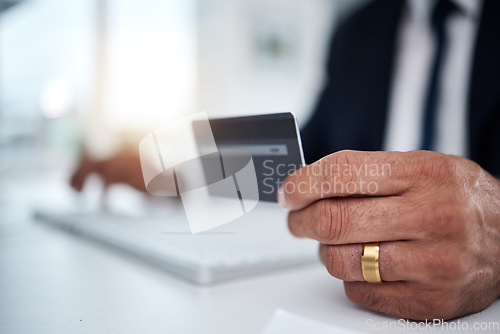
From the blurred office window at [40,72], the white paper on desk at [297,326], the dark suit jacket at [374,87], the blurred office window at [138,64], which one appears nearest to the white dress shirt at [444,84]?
the dark suit jacket at [374,87]

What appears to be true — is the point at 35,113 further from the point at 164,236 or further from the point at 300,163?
the point at 300,163

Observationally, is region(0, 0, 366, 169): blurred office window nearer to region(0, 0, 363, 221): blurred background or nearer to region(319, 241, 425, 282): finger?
→ region(0, 0, 363, 221): blurred background

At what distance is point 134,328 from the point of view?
0.79ft

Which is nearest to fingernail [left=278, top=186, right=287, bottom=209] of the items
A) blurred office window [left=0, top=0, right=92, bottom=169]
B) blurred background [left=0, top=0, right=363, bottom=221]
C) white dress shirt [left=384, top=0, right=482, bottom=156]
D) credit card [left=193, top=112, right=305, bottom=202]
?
credit card [left=193, top=112, right=305, bottom=202]

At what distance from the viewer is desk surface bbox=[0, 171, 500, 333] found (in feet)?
0.82

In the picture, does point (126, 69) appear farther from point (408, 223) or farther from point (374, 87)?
point (408, 223)

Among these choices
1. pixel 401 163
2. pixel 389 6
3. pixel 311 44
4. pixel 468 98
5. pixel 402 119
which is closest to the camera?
pixel 401 163

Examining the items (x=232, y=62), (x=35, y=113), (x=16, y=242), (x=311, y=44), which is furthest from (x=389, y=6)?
(x=311, y=44)

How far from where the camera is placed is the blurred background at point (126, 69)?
116 centimetres

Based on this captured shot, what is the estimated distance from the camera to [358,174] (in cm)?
24

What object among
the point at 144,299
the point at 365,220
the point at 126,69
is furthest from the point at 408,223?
the point at 126,69

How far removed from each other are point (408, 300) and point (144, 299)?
19cm

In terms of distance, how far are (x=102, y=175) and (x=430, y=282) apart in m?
0.66

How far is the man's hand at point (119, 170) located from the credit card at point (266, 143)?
47 cm
